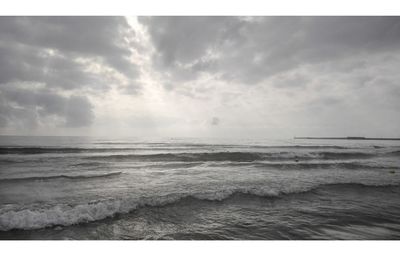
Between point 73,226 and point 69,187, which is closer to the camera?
point 73,226

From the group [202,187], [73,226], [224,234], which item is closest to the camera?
[224,234]

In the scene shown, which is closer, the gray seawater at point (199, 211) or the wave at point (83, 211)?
the gray seawater at point (199, 211)

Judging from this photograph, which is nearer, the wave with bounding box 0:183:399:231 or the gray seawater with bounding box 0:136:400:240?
the gray seawater with bounding box 0:136:400:240

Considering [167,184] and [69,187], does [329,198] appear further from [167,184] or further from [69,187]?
[69,187]

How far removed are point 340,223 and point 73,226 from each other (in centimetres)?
691

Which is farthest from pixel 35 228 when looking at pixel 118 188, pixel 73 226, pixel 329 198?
pixel 329 198

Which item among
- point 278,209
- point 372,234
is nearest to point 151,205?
point 278,209

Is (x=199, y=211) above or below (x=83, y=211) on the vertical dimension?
below

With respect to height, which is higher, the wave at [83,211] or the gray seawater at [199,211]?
the wave at [83,211]

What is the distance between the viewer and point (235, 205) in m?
6.49

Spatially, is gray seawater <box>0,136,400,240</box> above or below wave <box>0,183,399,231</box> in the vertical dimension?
below

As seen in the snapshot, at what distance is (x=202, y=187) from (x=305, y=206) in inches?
157

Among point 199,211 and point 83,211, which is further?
point 199,211
